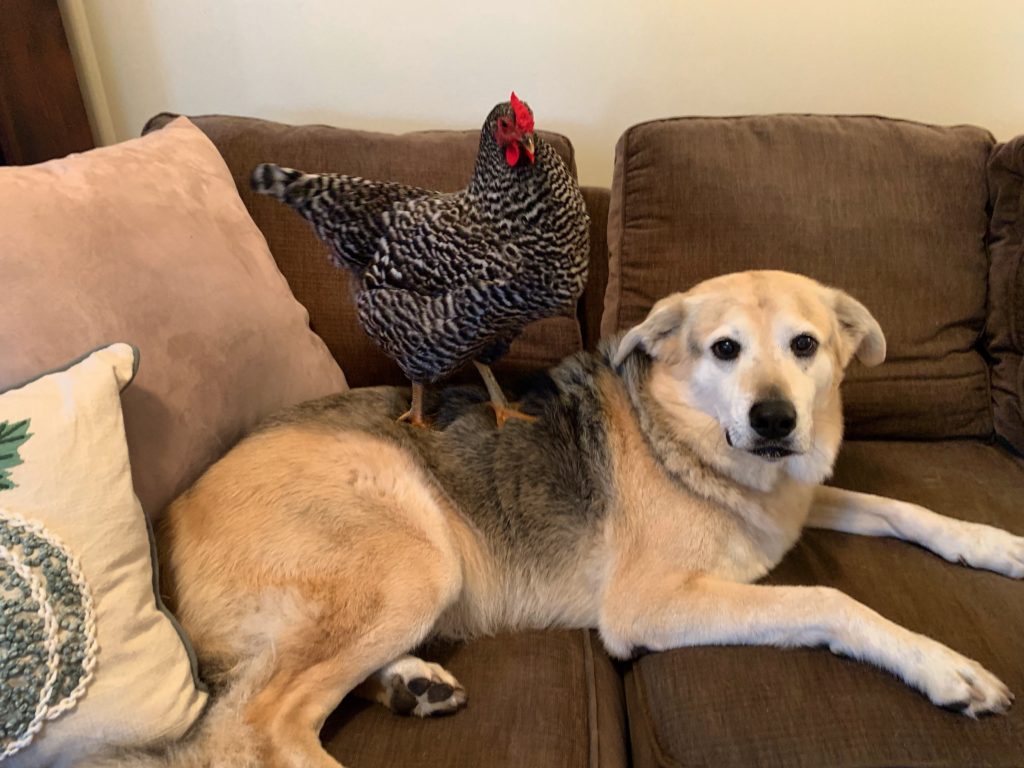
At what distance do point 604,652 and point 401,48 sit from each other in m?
1.90

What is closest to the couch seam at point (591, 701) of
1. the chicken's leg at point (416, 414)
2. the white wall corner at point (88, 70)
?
the chicken's leg at point (416, 414)

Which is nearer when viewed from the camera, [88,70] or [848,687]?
[848,687]

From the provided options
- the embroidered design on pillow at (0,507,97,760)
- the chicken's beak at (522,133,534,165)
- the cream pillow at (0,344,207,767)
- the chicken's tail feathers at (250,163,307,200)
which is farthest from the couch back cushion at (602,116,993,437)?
the embroidered design on pillow at (0,507,97,760)

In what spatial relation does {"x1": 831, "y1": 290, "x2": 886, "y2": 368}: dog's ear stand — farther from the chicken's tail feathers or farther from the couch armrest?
the chicken's tail feathers

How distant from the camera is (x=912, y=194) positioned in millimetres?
1941

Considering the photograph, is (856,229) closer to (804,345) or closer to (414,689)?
(804,345)

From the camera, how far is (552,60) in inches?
89.5

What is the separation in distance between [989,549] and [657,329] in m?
0.83

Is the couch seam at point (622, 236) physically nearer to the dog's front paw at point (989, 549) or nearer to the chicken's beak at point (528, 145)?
the chicken's beak at point (528, 145)

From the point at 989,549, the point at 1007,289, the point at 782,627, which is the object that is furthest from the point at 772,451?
the point at 1007,289

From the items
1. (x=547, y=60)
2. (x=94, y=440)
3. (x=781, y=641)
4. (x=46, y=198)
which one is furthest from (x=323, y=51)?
(x=781, y=641)

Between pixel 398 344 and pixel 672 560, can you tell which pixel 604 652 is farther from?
pixel 398 344

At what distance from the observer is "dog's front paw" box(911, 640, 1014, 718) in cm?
114

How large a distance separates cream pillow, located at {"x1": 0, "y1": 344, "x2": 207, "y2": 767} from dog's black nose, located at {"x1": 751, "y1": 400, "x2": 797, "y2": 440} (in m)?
1.08
